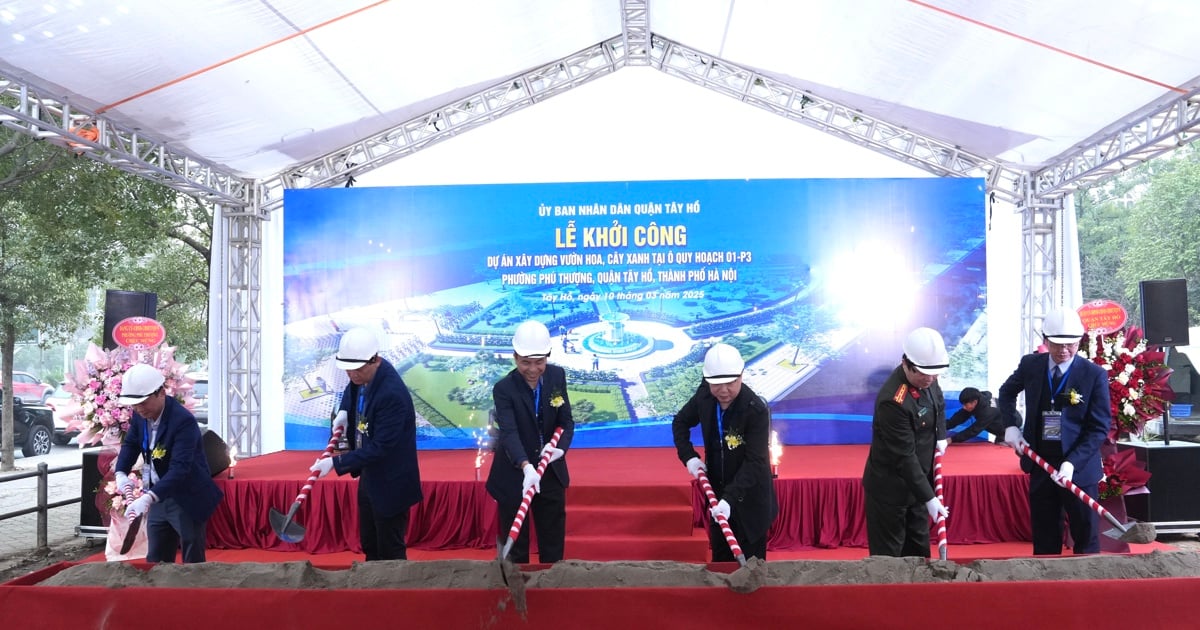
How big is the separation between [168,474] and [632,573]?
248cm

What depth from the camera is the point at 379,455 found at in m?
3.74

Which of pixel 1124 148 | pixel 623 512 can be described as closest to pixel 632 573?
pixel 623 512

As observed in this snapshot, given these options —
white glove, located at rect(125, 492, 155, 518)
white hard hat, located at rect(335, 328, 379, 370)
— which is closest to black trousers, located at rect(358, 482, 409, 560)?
white hard hat, located at rect(335, 328, 379, 370)

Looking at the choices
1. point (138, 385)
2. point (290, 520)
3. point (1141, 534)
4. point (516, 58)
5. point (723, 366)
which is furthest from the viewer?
point (516, 58)

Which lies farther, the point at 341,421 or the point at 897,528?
the point at 341,421

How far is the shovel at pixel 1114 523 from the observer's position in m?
3.35

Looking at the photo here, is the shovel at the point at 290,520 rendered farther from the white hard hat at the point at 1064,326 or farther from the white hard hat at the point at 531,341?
the white hard hat at the point at 1064,326

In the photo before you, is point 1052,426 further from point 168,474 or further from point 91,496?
point 91,496

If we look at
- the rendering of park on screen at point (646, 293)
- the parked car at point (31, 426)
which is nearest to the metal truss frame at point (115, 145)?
the rendering of park on screen at point (646, 293)

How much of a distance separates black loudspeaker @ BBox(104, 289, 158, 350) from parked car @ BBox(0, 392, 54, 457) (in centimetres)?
783

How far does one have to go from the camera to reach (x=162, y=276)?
1523cm

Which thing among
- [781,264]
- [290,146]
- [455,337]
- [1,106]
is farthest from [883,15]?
[1,106]

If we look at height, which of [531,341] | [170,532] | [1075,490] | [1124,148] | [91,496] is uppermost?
[1124,148]

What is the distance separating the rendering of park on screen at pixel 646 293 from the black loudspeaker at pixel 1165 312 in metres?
1.68
